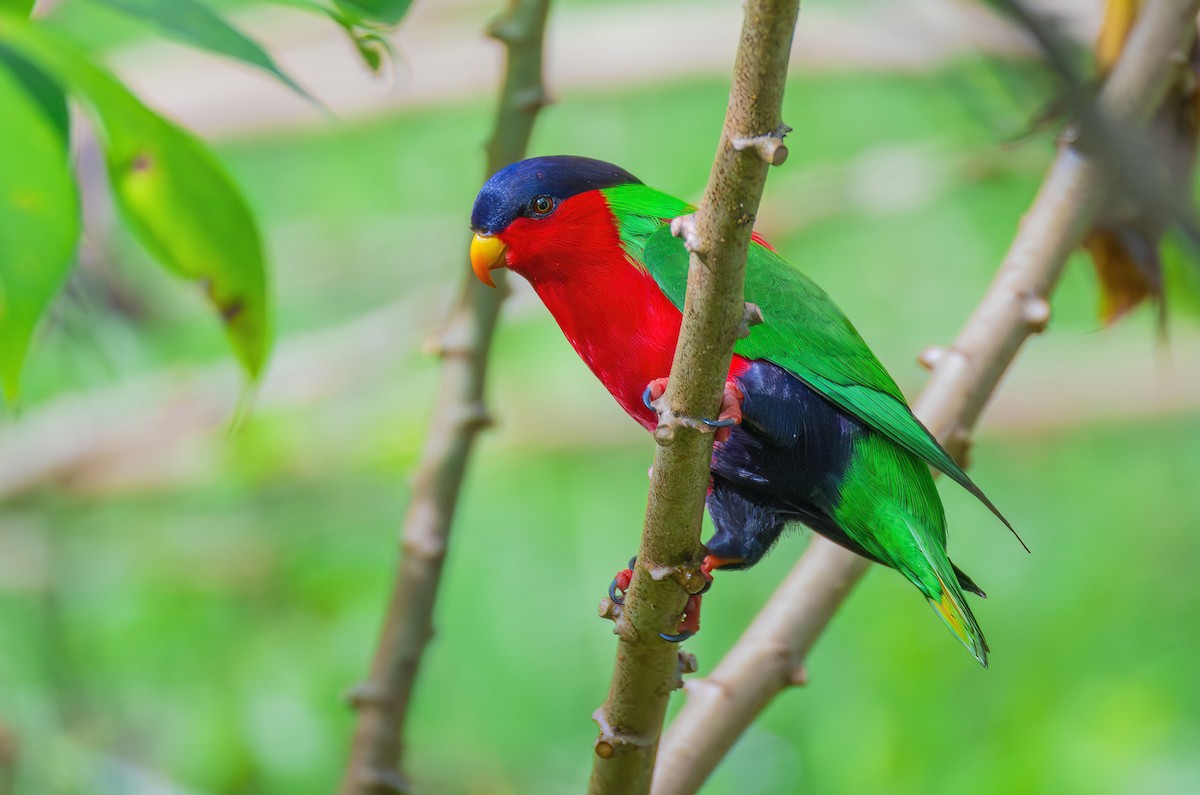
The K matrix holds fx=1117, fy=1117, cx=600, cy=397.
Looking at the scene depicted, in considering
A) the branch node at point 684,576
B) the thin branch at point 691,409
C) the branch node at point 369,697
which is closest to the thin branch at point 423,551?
the branch node at point 369,697

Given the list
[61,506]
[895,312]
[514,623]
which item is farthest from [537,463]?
[61,506]

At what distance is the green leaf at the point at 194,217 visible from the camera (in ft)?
2.51

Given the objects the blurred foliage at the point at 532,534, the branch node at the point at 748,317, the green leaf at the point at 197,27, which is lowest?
the branch node at the point at 748,317

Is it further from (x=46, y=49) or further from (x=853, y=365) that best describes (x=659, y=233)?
(x=46, y=49)

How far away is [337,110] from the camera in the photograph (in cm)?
299

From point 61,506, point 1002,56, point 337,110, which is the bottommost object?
point 1002,56

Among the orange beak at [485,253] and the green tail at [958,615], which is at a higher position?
the orange beak at [485,253]

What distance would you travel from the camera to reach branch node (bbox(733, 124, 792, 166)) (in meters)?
0.62

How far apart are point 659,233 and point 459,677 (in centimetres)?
195

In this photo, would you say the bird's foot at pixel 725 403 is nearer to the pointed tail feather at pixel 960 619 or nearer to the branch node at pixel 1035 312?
the pointed tail feather at pixel 960 619

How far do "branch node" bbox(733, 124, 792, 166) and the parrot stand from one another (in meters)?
0.41

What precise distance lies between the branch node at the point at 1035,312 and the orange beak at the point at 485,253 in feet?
1.97

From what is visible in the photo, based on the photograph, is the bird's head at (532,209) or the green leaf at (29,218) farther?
the bird's head at (532,209)

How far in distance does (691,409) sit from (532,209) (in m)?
0.43
